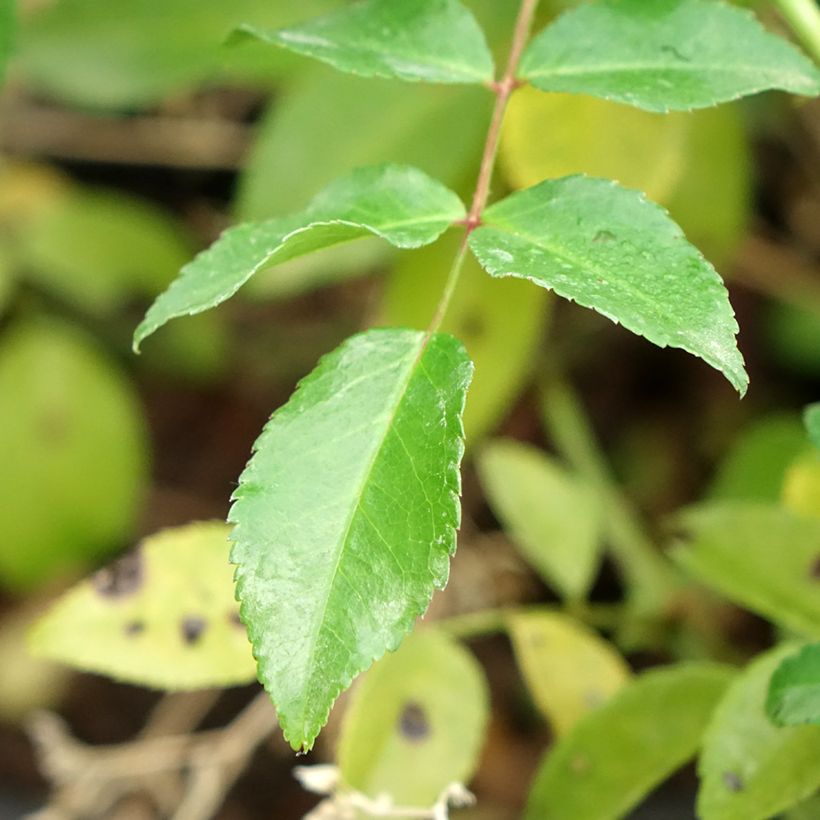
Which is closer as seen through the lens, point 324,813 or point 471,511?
point 324,813

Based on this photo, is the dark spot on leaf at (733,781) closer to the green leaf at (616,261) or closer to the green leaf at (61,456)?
the green leaf at (616,261)

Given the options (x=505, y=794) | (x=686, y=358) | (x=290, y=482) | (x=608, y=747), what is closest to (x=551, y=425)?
(x=686, y=358)

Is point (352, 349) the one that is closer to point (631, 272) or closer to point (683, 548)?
point (631, 272)

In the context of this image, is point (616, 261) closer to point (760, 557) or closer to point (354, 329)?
point (760, 557)

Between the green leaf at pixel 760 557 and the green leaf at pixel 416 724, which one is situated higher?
the green leaf at pixel 760 557

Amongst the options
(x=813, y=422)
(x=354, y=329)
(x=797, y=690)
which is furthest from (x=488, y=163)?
(x=354, y=329)

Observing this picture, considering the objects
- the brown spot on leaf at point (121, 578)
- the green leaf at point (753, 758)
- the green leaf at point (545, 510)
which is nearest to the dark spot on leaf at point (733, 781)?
the green leaf at point (753, 758)
